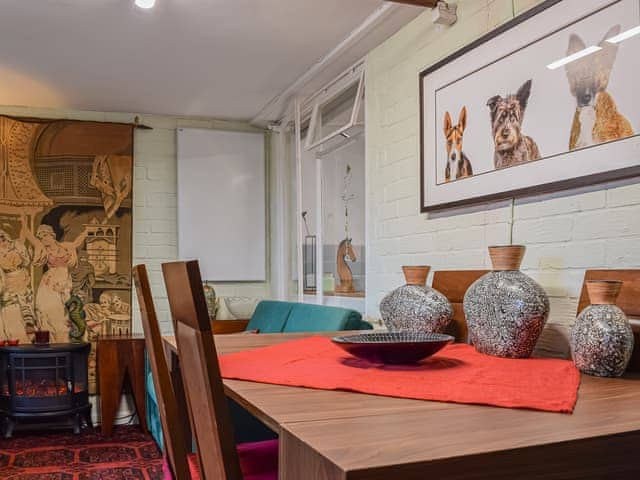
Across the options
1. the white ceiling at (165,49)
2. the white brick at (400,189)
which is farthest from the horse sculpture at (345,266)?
the white ceiling at (165,49)

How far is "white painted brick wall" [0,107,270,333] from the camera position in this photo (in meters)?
4.71

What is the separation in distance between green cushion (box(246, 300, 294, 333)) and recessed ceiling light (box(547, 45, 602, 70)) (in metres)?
2.11

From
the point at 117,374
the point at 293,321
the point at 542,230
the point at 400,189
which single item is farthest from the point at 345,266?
the point at 117,374

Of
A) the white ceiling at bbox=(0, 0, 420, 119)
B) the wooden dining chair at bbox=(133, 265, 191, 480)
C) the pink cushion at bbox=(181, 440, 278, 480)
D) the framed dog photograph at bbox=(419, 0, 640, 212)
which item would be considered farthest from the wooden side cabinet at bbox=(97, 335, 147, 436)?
the wooden dining chair at bbox=(133, 265, 191, 480)

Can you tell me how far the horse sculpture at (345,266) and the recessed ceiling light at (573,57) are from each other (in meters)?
1.75

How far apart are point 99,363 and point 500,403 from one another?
3672 mm

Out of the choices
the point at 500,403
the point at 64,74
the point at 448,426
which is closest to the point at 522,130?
the point at 500,403

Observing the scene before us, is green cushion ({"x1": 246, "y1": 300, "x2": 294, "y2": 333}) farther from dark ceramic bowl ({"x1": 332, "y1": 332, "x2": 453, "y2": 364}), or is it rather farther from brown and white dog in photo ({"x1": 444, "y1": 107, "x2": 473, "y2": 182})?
dark ceramic bowl ({"x1": 332, "y1": 332, "x2": 453, "y2": 364})

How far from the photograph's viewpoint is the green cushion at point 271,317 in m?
3.57

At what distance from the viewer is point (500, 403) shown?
104 cm

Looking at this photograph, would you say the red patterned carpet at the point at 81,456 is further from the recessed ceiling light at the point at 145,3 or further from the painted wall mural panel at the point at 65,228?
the recessed ceiling light at the point at 145,3

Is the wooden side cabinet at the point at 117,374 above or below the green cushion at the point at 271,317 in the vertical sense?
below

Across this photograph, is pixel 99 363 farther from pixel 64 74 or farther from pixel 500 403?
pixel 500 403

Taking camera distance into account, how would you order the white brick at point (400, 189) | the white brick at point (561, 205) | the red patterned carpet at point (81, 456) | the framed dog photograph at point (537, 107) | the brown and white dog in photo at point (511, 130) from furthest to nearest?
the red patterned carpet at point (81, 456), the white brick at point (400, 189), the brown and white dog in photo at point (511, 130), the white brick at point (561, 205), the framed dog photograph at point (537, 107)
